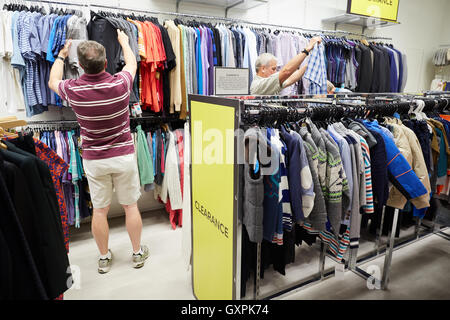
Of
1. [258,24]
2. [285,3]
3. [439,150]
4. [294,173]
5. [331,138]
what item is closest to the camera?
[294,173]

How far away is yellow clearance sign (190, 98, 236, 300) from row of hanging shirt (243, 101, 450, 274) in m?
0.14

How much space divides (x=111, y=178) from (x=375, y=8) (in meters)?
4.62

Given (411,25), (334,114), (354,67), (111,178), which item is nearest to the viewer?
(334,114)

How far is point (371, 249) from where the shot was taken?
2.74m

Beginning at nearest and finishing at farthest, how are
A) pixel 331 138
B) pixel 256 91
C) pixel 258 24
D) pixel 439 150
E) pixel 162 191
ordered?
pixel 331 138, pixel 439 150, pixel 256 91, pixel 162 191, pixel 258 24

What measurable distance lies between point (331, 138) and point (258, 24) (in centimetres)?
275

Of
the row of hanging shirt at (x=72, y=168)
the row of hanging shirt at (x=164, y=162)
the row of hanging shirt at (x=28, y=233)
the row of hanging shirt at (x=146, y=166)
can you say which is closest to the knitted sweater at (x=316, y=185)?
the row of hanging shirt at (x=28, y=233)

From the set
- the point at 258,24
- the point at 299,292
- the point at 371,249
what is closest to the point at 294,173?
the point at 299,292

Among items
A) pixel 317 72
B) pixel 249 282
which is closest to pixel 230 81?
pixel 249 282

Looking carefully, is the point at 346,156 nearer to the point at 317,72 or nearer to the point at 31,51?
the point at 317,72

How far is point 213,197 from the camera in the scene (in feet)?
5.70

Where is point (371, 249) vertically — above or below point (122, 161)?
below

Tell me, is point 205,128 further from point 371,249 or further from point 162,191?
point 371,249

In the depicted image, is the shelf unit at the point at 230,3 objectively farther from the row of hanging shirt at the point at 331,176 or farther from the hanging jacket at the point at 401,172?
the hanging jacket at the point at 401,172
